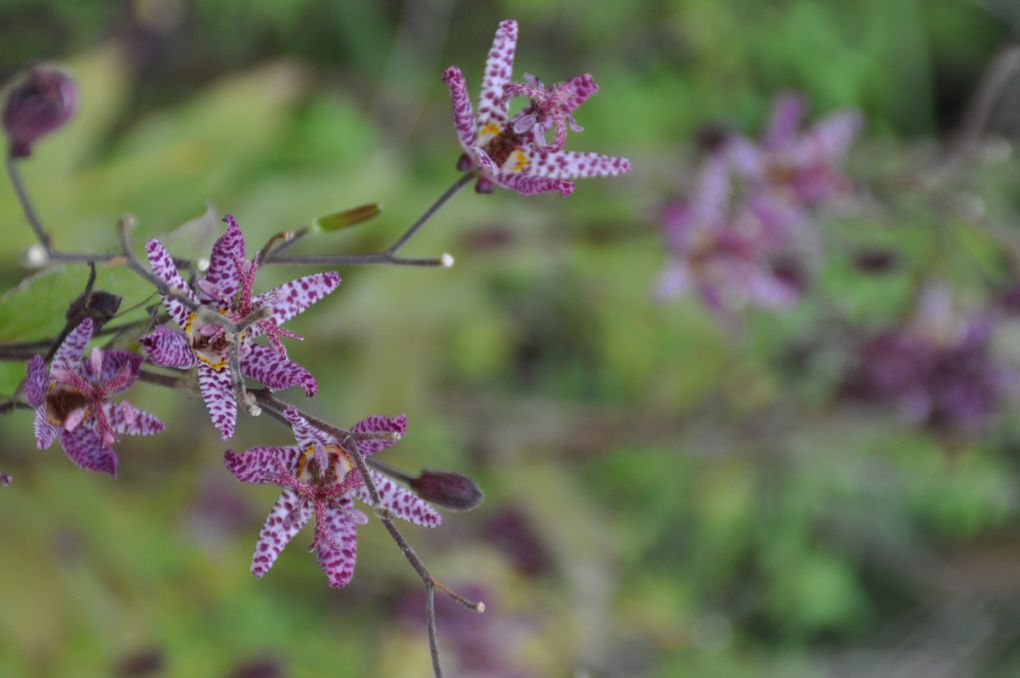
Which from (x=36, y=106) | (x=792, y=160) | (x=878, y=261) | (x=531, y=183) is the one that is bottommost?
(x=36, y=106)

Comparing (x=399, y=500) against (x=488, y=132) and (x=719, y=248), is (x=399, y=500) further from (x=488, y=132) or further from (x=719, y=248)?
(x=719, y=248)

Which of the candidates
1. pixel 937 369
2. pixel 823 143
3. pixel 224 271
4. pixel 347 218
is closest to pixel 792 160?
pixel 823 143

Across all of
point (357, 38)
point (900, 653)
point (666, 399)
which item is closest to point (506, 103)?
point (666, 399)

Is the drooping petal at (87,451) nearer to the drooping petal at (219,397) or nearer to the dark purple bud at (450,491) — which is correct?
the drooping petal at (219,397)

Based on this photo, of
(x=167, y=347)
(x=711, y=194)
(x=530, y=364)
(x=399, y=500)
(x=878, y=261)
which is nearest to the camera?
(x=167, y=347)

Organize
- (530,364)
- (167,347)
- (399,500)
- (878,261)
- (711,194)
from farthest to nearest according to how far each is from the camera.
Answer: (530,364), (711,194), (878,261), (399,500), (167,347)

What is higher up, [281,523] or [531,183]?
[531,183]

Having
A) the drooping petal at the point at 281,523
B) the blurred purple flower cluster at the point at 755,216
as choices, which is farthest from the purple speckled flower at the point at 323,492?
the blurred purple flower cluster at the point at 755,216

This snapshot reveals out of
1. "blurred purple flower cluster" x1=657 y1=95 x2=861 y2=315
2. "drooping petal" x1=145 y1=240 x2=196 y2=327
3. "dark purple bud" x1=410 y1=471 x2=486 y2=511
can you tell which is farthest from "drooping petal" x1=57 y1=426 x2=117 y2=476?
"blurred purple flower cluster" x1=657 y1=95 x2=861 y2=315

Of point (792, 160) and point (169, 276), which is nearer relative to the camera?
point (169, 276)
